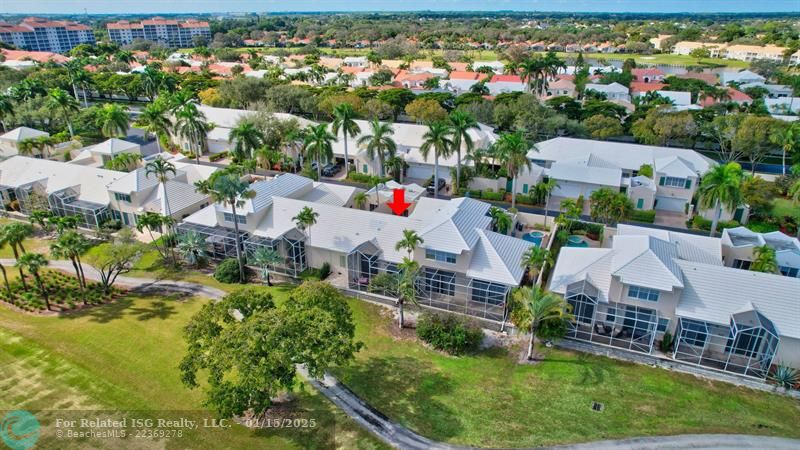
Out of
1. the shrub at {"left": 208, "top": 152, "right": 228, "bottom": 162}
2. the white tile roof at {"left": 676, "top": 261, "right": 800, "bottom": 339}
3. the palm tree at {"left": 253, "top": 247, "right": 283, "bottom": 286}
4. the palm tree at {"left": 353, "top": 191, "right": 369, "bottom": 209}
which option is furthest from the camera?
the shrub at {"left": 208, "top": 152, "right": 228, "bottom": 162}

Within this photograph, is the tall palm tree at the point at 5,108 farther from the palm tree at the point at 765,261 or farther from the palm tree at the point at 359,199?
the palm tree at the point at 765,261

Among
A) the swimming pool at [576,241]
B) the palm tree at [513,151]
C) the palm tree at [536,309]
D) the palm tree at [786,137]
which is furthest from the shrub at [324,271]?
the palm tree at [786,137]

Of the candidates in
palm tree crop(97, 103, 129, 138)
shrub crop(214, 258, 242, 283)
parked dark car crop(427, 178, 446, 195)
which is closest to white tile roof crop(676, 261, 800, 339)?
parked dark car crop(427, 178, 446, 195)

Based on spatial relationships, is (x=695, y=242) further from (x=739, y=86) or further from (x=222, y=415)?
(x=739, y=86)

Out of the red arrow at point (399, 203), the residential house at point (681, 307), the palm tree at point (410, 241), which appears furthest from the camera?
the red arrow at point (399, 203)

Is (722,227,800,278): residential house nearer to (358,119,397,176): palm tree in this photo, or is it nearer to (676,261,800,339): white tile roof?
(676,261,800,339): white tile roof
